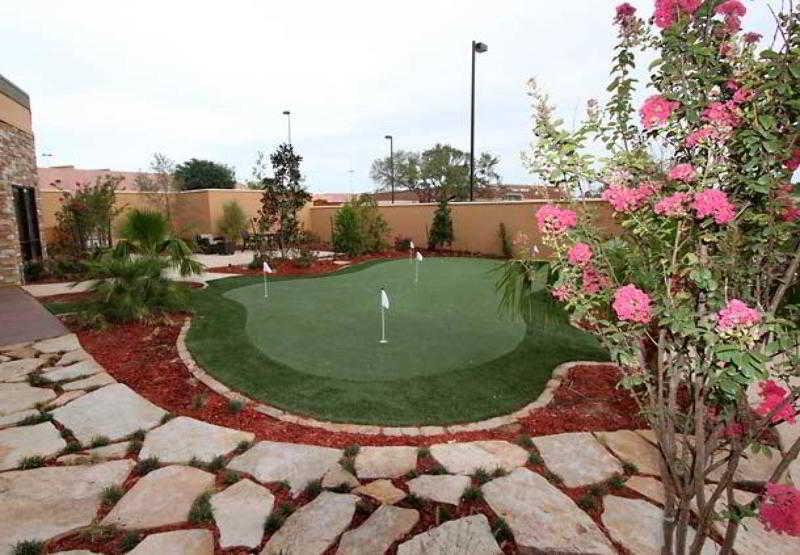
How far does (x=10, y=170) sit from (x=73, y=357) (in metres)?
6.38

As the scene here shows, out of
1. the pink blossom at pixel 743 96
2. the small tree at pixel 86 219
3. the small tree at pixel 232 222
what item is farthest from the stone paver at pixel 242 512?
the small tree at pixel 232 222

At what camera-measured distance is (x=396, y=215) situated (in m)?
15.6

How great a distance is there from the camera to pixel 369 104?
1560 centimetres

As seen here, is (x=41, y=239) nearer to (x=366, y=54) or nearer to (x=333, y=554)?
(x=366, y=54)

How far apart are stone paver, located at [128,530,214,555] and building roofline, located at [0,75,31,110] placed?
32.4 feet

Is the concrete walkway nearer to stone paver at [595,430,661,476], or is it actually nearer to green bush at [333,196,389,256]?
stone paver at [595,430,661,476]

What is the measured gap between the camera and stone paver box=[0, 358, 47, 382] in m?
3.67

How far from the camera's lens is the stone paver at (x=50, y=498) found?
1.90 meters

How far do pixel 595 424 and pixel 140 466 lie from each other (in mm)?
3036

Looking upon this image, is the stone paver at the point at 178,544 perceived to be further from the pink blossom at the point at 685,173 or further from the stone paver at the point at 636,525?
the pink blossom at the point at 685,173

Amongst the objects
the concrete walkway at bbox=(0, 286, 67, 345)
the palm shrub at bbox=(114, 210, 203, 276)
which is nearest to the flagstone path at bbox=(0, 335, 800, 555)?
the concrete walkway at bbox=(0, 286, 67, 345)

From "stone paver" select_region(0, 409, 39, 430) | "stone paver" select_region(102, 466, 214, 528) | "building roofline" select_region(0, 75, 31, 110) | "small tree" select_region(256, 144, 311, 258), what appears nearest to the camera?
"stone paver" select_region(102, 466, 214, 528)

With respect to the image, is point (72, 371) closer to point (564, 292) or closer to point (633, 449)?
point (564, 292)

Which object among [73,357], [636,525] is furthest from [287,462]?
[73,357]
